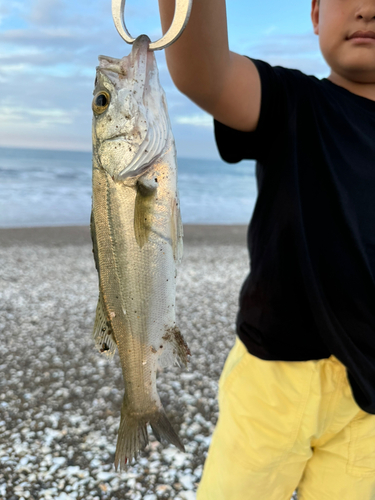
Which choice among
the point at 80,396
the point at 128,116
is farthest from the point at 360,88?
the point at 80,396

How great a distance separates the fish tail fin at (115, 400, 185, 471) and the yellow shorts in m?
0.59

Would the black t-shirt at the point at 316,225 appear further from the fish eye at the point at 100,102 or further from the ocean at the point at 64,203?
the ocean at the point at 64,203

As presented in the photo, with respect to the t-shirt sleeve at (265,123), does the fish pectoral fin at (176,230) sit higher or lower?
lower

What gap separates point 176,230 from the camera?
52.8 inches

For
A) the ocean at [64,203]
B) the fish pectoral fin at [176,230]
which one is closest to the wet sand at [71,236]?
the ocean at [64,203]

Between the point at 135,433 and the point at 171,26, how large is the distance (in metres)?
1.37

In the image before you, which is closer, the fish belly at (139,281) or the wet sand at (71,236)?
the fish belly at (139,281)

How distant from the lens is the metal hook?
100 cm

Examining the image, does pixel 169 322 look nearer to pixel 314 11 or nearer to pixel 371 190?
pixel 371 190

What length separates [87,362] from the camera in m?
4.71

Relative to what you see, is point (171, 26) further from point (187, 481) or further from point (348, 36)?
point (187, 481)

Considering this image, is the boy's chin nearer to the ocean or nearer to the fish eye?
the fish eye

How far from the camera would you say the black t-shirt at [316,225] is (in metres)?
1.91

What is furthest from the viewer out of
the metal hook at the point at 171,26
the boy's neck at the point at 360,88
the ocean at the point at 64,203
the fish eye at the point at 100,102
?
the ocean at the point at 64,203
